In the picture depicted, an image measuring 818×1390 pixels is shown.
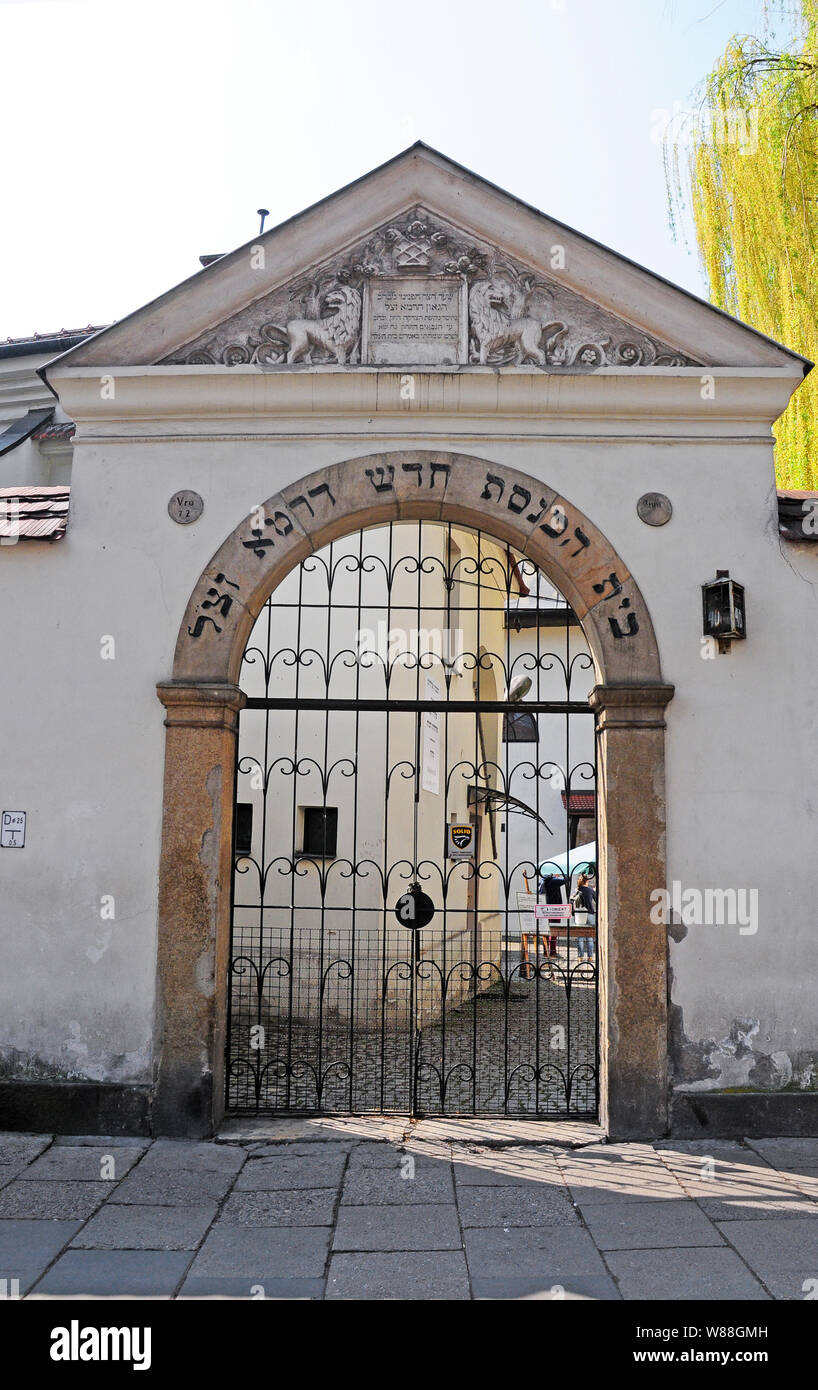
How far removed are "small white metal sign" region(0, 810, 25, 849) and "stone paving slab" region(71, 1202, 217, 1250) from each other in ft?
7.27

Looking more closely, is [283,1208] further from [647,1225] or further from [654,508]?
[654,508]

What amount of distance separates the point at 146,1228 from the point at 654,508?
15.2 ft

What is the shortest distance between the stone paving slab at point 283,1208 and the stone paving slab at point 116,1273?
0.47 metres

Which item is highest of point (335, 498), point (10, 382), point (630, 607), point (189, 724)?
point (10, 382)

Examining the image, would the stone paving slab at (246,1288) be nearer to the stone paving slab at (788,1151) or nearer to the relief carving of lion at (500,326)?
the stone paving slab at (788,1151)

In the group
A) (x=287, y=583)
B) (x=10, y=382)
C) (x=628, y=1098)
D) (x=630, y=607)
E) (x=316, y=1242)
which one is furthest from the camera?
(x=10, y=382)

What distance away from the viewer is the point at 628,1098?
6148 mm

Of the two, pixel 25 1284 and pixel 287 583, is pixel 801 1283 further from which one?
→ pixel 287 583

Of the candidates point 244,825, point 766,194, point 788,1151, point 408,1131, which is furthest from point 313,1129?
point 766,194

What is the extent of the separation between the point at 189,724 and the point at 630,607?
2.65 metres

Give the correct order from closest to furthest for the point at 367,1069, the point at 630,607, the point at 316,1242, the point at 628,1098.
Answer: the point at 316,1242 → the point at 628,1098 → the point at 630,607 → the point at 367,1069

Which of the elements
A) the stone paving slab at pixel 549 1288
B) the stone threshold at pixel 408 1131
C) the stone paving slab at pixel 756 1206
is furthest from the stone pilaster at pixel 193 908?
the stone paving slab at pixel 756 1206

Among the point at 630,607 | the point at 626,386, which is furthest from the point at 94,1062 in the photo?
the point at 626,386

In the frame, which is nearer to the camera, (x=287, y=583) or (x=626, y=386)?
(x=626, y=386)
